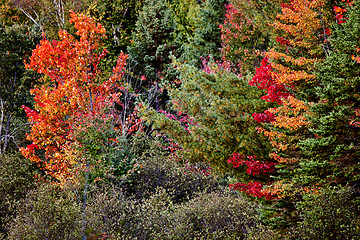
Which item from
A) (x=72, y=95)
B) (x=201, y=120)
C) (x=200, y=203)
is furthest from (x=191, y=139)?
(x=72, y=95)

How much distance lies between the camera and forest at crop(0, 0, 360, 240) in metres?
6.78

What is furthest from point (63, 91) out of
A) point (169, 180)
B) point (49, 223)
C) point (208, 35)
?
point (208, 35)

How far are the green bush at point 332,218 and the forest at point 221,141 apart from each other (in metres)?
0.02

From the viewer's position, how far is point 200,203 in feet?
36.7

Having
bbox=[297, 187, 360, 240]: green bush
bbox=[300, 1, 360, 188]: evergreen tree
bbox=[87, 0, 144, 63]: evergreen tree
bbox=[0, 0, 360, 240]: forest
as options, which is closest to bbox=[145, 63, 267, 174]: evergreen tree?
bbox=[0, 0, 360, 240]: forest

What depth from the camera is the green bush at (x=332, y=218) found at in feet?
17.9

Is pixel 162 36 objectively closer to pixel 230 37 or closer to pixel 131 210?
pixel 230 37

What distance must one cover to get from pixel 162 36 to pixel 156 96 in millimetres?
4169

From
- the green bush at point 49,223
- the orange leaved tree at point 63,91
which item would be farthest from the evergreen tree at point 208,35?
the green bush at point 49,223

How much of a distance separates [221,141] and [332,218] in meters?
3.84

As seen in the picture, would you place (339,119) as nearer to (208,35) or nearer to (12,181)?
(12,181)

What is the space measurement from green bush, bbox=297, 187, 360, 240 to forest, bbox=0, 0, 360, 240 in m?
0.02

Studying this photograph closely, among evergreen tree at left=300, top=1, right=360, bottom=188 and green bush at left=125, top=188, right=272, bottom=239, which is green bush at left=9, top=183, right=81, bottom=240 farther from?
evergreen tree at left=300, top=1, right=360, bottom=188

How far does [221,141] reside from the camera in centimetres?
900
